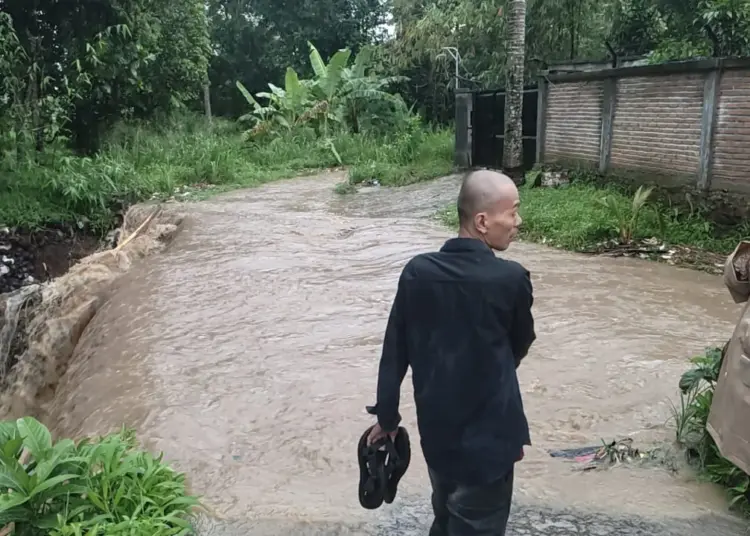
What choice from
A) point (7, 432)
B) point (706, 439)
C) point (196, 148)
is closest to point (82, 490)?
point (7, 432)

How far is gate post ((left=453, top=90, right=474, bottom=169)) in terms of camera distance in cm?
1439

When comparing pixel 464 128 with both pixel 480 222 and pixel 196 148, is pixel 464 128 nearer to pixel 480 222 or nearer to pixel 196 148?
pixel 196 148

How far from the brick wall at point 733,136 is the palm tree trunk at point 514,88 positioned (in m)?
4.06

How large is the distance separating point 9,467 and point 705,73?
8.46 meters

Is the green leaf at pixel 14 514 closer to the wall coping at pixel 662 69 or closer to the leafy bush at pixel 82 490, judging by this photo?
the leafy bush at pixel 82 490

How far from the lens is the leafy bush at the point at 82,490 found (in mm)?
2762

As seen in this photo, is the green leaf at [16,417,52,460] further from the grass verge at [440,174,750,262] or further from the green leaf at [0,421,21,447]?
the grass verge at [440,174,750,262]

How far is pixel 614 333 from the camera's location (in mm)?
6027

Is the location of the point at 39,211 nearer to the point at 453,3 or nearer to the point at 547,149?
the point at 547,149

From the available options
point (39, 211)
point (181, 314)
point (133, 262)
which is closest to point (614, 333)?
point (181, 314)

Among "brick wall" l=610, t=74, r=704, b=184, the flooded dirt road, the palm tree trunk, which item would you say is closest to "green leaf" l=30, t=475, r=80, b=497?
the flooded dirt road

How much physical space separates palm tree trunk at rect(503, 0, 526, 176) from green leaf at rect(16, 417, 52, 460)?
10.4 meters

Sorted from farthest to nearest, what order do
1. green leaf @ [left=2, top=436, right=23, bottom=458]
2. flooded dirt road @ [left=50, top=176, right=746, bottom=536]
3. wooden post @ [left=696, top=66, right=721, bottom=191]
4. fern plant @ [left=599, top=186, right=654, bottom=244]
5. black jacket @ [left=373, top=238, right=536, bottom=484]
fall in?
fern plant @ [left=599, top=186, right=654, bottom=244]
wooden post @ [left=696, top=66, right=721, bottom=191]
flooded dirt road @ [left=50, top=176, right=746, bottom=536]
green leaf @ [left=2, top=436, right=23, bottom=458]
black jacket @ [left=373, top=238, right=536, bottom=484]

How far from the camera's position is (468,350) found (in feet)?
7.49
